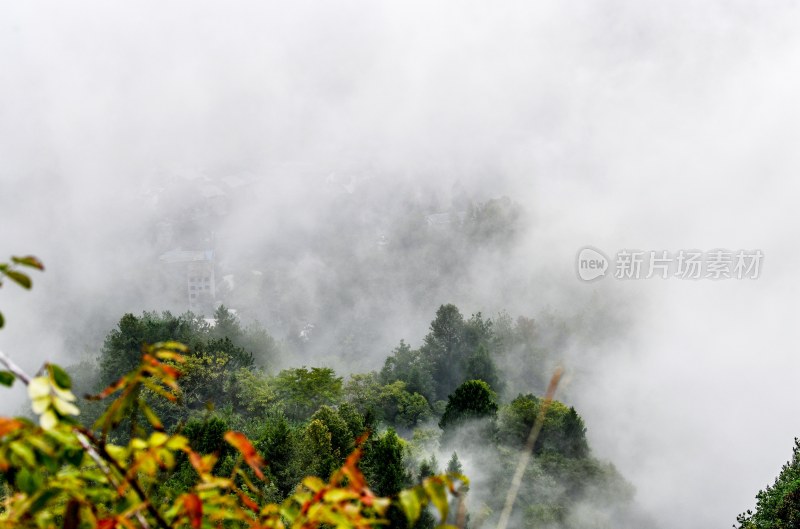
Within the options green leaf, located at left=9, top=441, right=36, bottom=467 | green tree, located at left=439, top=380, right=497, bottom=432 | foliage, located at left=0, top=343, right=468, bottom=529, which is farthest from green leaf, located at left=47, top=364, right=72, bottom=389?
green tree, located at left=439, top=380, right=497, bottom=432

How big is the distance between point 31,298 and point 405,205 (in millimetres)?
42678

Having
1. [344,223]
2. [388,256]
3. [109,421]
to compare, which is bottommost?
[109,421]

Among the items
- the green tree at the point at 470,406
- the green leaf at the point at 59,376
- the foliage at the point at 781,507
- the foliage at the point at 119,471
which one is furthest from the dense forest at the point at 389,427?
the green leaf at the point at 59,376

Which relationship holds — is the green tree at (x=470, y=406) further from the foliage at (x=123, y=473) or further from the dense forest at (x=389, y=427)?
the foliage at (x=123, y=473)

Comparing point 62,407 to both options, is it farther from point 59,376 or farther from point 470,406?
point 470,406

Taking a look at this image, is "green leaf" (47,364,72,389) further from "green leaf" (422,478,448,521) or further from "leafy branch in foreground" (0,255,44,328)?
"green leaf" (422,478,448,521)

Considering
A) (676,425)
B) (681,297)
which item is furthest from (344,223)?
(676,425)

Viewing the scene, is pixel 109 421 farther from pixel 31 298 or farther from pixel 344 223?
pixel 344 223

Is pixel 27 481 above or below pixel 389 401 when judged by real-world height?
below

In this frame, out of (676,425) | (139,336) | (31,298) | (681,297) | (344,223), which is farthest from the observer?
(344,223)

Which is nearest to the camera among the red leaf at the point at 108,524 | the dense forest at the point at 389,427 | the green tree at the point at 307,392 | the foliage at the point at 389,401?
the red leaf at the point at 108,524

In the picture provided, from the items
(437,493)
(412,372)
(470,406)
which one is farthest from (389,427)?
(437,493)

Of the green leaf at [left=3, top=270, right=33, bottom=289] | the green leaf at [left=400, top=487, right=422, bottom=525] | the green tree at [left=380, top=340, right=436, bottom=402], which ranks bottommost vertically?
the green leaf at [left=400, top=487, right=422, bottom=525]

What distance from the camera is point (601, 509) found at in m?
21.2
